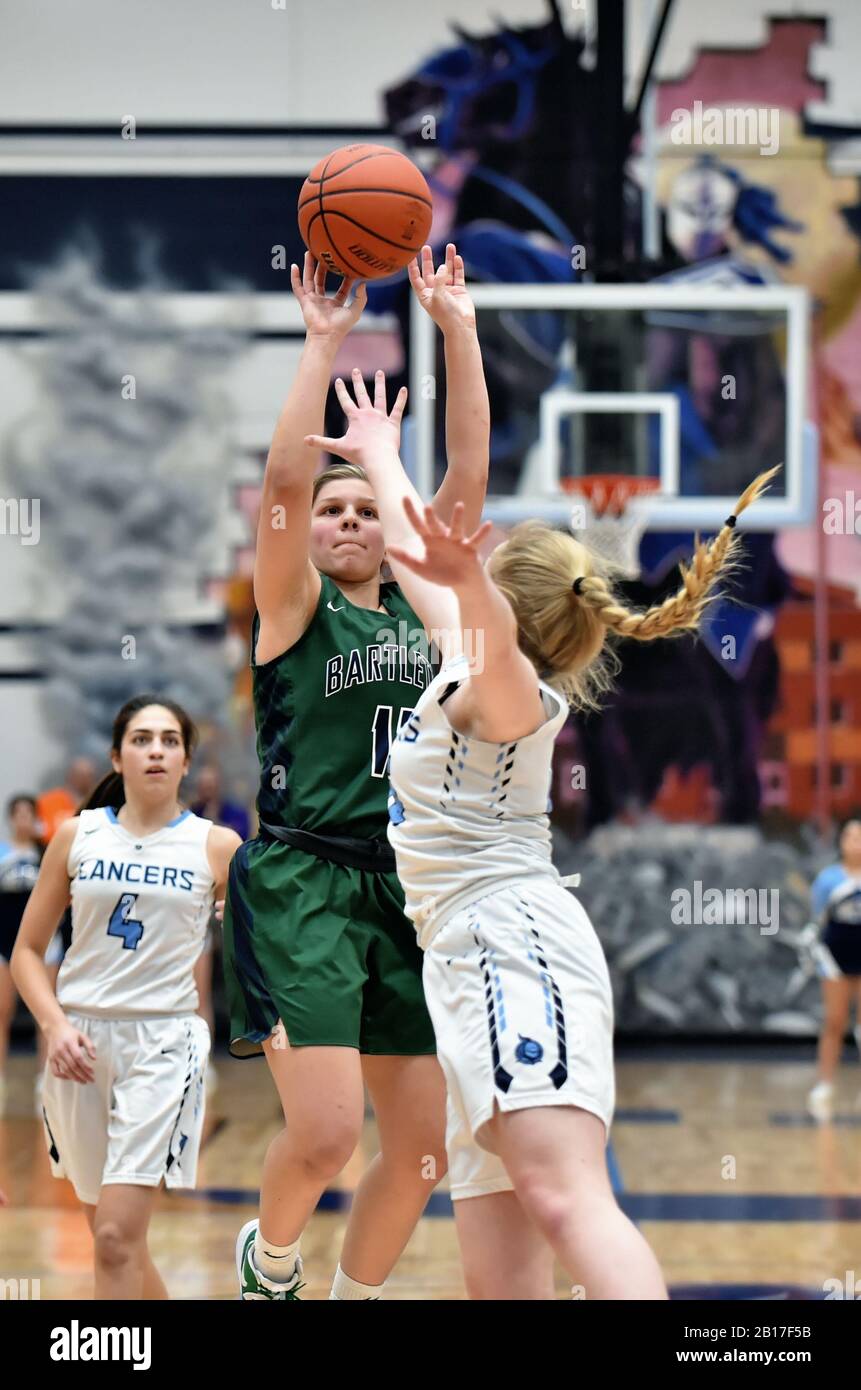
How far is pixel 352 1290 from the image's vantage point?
135 inches

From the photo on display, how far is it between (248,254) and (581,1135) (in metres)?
10.4

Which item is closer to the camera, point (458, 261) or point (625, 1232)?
point (625, 1232)

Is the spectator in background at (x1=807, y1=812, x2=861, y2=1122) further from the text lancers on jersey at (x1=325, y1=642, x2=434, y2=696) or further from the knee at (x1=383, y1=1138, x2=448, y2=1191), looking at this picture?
the text lancers on jersey at (x1=325, y1=642, x2=434, y2=696)

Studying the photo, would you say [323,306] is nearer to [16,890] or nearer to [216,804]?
[16,890]

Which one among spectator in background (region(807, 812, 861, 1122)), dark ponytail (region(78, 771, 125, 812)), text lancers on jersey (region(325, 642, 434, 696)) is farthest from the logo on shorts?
spectator in background (region(807, 812, 861, 1122))

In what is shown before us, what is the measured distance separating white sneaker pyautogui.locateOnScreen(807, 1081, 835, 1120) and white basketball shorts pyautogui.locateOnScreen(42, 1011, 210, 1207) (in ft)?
19.1

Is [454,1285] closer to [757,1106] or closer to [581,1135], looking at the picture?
[581,1135]

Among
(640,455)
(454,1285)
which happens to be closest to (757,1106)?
(640,455)

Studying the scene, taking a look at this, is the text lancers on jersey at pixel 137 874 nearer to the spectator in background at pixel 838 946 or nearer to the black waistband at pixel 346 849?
the black waistband at pixel 346 849

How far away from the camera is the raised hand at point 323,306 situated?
3.32 metres

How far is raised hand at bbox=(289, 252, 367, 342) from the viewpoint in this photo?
131 inches

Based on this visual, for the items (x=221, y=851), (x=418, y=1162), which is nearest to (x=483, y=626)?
(x=418, y=1162)

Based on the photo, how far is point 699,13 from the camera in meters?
12.2
